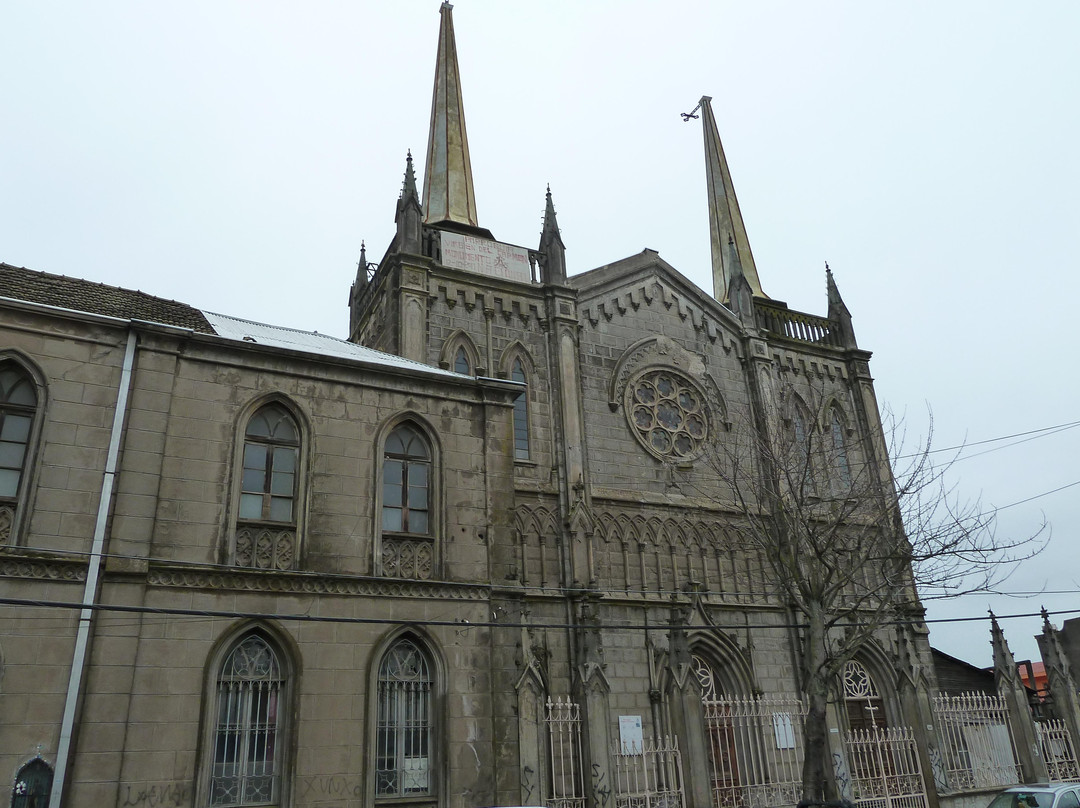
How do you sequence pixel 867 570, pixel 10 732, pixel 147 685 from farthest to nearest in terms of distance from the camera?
pixel 867 570 → pixel 147 685 → pixel 10 732

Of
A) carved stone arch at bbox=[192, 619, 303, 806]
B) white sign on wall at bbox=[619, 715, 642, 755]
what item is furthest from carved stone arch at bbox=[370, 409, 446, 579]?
white sign on wall at bbox=[619, 715, 642, 755]

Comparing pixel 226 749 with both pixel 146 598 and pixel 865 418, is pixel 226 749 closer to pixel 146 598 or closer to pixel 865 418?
pixel 146 598

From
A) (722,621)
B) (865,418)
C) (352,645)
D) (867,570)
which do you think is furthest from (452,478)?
(865,418)

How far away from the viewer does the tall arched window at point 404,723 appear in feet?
40.1

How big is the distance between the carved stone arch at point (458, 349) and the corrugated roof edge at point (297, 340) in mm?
4366

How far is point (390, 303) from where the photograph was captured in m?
22.1

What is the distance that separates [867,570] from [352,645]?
1830cm

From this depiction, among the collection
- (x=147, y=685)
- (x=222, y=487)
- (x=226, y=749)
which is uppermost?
(x=222, y=487)

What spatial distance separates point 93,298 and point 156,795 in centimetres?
773

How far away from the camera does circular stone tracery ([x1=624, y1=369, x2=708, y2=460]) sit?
23.8 m

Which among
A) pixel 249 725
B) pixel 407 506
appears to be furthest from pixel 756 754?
pixel 249 725

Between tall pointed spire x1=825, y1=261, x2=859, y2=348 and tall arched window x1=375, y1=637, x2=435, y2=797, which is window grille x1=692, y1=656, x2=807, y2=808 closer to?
tall arched window x1=375, y1=637, x2=435, y2=797

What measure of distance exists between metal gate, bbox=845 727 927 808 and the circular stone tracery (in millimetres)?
8794

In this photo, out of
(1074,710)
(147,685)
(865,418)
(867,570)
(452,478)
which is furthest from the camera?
(865,418)
